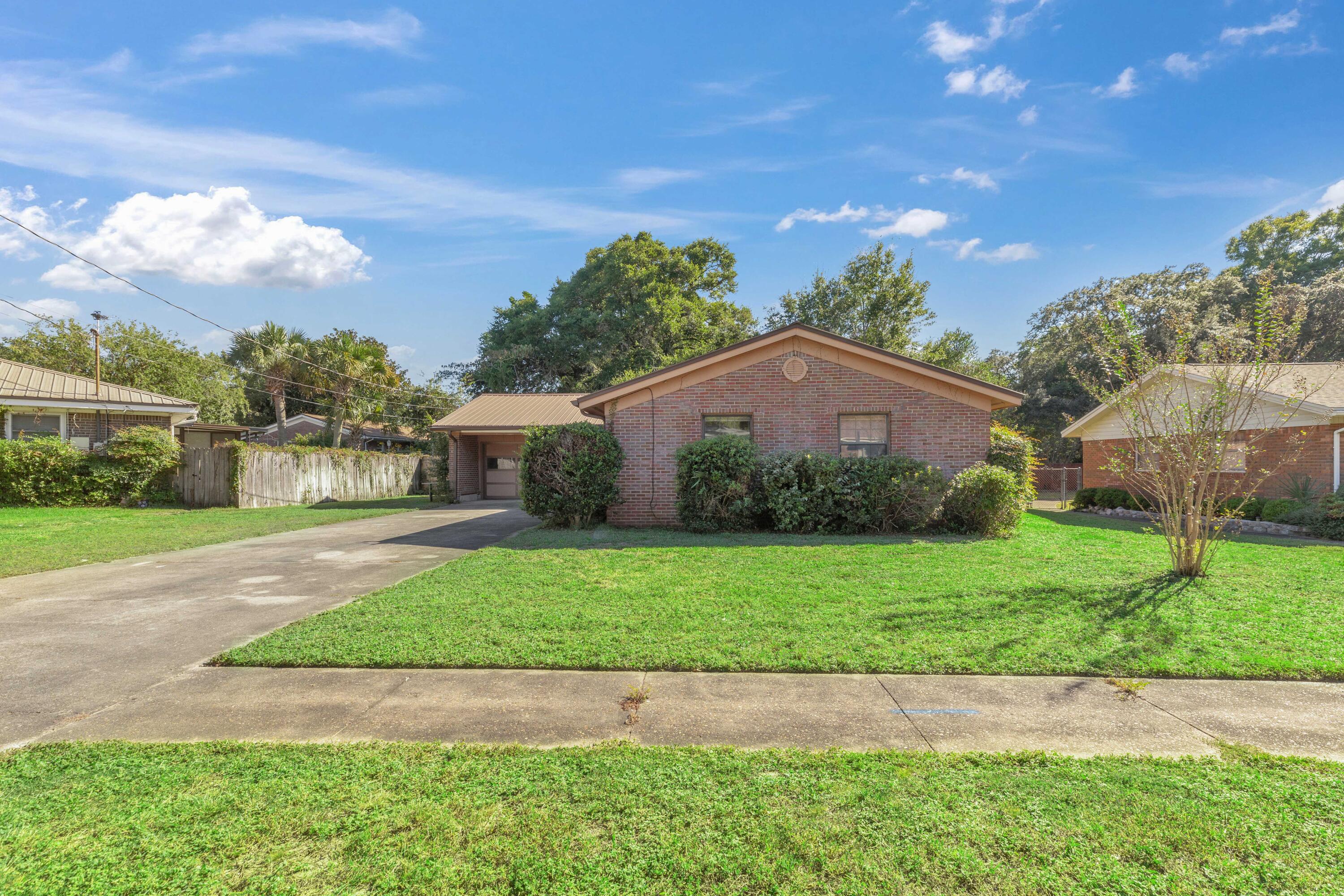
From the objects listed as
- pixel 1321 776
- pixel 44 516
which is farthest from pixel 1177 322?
pixel 44 516

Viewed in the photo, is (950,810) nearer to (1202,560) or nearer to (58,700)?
(58,700)

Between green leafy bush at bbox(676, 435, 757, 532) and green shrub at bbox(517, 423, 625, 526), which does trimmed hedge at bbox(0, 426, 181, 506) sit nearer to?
green shrub at bbox(517, 423, 625, 526)

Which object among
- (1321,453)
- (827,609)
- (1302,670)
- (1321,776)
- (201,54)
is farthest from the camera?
(1321,453)

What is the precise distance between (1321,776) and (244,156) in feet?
58.3

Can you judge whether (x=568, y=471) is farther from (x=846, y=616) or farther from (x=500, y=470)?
(x=500, y=470)

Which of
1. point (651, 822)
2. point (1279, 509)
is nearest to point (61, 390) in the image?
point (651, 822)

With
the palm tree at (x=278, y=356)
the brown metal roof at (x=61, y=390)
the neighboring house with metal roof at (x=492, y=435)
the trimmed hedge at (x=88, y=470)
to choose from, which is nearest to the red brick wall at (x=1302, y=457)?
the neighboring house with metal roof at (x=492, y=435)

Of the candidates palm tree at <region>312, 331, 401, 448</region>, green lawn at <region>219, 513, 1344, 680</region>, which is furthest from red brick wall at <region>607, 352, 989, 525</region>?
palm tree at <region>312, 331, 401, 448</region>

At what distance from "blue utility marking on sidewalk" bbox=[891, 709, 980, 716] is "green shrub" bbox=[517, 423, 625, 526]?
917 centimetres

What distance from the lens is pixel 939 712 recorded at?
12.1ft

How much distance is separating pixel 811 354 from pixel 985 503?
446 centimetres

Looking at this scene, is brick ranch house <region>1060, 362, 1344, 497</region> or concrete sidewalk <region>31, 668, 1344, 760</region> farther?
brick ranch house <region>1060, 362, 1344, 497</region>

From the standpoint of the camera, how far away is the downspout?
14.0 metres

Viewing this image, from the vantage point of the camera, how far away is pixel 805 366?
12.9 metres
